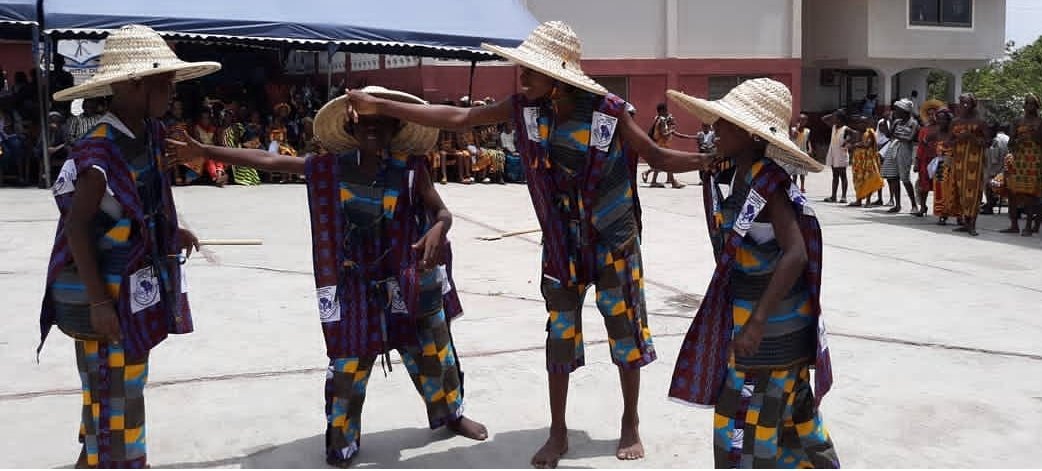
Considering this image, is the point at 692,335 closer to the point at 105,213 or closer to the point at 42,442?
the point at 105,213

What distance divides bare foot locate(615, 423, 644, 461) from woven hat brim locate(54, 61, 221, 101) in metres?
2.17

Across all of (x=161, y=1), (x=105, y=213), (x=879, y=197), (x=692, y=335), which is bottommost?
(x=879, y=197)

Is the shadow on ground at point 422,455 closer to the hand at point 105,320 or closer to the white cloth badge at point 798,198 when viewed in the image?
the hand at point 105,320

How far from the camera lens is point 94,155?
331cm

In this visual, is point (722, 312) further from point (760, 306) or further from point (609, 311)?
point (609, 311)

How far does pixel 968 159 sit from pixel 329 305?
9.82 metres

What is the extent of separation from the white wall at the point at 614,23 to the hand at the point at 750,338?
1942 centimetres

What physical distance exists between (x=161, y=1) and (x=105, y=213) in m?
12.7

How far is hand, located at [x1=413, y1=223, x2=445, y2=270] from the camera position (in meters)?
3.88

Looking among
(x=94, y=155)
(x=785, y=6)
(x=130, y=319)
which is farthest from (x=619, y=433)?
(x=785, y=6)

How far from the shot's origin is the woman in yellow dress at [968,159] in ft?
37.6

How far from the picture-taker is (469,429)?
4.36 m

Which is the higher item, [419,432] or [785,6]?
[785,6]

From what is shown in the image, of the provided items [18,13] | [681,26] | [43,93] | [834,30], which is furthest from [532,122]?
[834,30]
